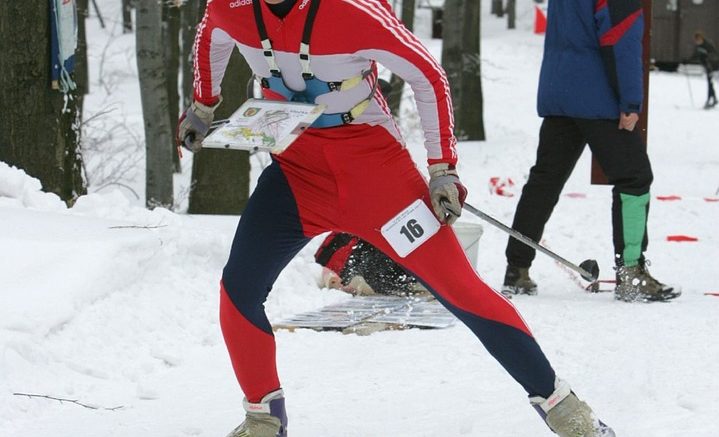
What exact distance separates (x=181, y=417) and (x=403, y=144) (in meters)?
1.34

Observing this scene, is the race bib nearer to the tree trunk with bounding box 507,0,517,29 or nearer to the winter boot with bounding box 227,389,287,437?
the winter boot with bounding box 227,389,287,437

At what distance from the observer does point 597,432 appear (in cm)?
336

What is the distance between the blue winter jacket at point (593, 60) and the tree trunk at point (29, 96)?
9.04 ft

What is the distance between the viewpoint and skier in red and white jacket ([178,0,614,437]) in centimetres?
329

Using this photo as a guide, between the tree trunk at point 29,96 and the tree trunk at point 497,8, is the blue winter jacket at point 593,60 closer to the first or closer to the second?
the tree trunk at point 29,96

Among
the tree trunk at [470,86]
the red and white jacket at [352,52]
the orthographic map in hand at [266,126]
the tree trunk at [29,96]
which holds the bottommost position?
the tree trunk at [470,86]

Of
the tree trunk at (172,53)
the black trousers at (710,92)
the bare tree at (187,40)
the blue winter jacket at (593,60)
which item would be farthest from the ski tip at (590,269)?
the black trousers at (710,92)

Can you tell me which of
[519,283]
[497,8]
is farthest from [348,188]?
[497,8]

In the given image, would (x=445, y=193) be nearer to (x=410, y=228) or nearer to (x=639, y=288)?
(x=410, y=228)

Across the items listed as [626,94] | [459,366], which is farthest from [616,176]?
[459,366]

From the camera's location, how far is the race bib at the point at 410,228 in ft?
11.0

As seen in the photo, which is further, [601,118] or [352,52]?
[601,118]

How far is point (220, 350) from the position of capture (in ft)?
16.8

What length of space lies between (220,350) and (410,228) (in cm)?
201
